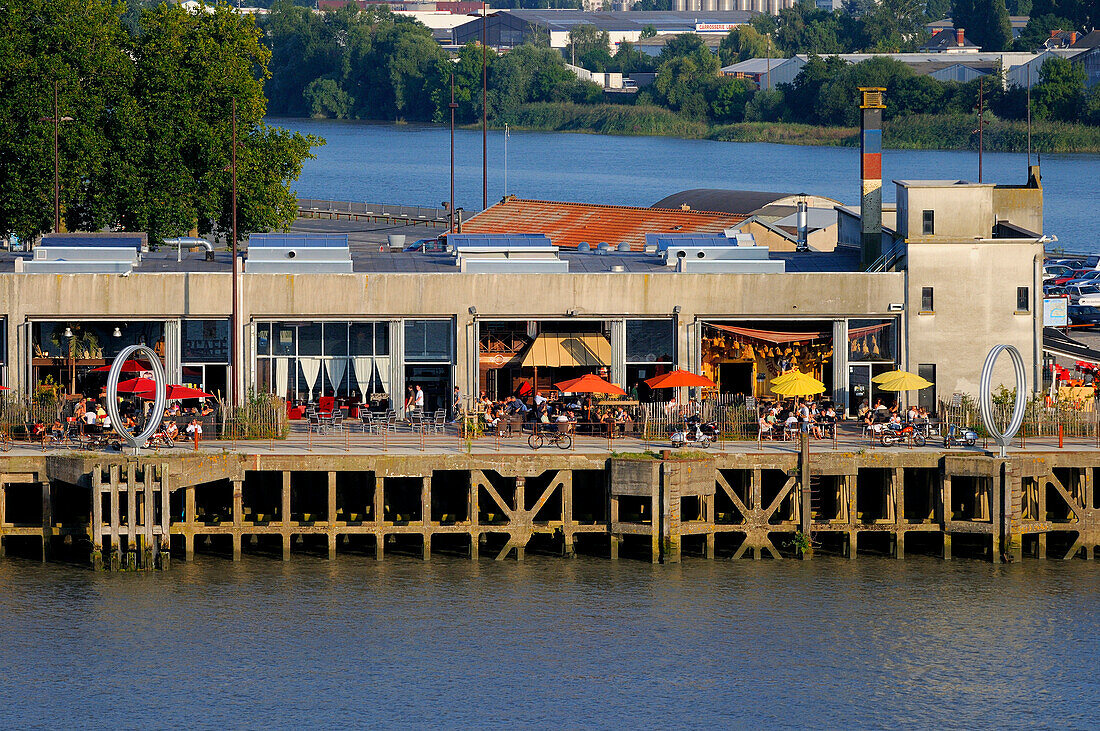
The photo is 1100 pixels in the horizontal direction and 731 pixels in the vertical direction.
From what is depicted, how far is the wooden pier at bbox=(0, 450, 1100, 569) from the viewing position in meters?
51.8

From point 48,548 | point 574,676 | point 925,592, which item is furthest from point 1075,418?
point 48,548

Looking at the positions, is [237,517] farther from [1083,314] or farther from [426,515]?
[1083,314]

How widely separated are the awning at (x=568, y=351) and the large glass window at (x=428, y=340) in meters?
2.68

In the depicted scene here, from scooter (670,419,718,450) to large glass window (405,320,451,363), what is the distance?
9064 millimetres

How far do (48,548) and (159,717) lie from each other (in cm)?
1254

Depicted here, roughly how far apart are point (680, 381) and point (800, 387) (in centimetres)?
379

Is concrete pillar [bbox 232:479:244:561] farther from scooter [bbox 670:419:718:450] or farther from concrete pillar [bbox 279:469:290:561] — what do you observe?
scooter [bbox 670:419:718:450]

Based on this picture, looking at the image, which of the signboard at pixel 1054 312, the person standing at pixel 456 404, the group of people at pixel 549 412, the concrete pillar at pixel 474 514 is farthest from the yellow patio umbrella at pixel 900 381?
the concrete pillar at pixel 474 514

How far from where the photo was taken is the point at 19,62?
289 feet

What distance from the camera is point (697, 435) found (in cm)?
5431

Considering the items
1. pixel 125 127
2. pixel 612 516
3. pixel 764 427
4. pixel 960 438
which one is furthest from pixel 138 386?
pixel 125 127

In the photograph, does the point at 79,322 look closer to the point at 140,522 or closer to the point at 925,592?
the point at 140,522

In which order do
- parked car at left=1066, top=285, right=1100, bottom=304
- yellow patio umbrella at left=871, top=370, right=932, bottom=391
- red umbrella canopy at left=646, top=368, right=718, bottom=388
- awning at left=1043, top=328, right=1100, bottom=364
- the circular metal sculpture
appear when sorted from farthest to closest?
parked car at left=1066, top=285, right=1100, bottom=304 < awning at left=1043, top=328, right=1100, bottom=364 < red umbrella canopy at left=646, top=368, right=718, bottom=388 < yellow patio umbrella at left=871, top=370, right=932, bottom=391 < the circular metal sculpture

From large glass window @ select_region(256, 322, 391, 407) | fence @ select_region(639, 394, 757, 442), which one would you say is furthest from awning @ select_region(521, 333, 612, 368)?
large glass window @ select_region(256, 322, 391, 407)
